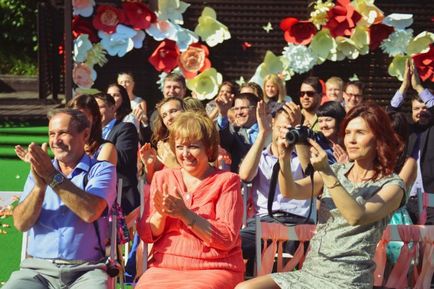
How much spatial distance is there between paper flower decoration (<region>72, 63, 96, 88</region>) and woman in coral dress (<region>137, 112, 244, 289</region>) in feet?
20.6

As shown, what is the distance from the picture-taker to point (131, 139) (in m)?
6.61

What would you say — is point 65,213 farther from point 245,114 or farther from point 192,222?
point 245,114

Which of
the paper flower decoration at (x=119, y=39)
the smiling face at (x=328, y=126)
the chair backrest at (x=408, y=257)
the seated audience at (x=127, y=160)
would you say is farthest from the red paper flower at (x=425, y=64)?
the chair backrest at (x=408, y=257)

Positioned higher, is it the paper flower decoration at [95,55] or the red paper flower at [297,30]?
the red paper flower at [297,30]

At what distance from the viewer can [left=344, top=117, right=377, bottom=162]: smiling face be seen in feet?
14.6

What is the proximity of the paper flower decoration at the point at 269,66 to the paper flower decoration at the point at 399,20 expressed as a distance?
1422mm

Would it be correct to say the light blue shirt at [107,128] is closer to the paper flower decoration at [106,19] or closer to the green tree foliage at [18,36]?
the paper flower decoration at [106,19]

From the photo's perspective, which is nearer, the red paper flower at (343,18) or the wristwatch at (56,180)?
the wristwatch at (56,180)

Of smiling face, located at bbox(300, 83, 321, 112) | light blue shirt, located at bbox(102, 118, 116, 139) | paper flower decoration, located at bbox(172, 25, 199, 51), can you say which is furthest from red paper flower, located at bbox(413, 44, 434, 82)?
light blue shirt, located at bbox(102, 118, 116, 139)

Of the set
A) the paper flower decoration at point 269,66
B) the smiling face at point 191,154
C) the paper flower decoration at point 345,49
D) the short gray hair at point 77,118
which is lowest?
the smiling face at point 191,154

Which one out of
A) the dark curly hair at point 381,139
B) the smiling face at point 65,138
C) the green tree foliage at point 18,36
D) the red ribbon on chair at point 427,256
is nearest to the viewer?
the dark curly hair at point 381,139

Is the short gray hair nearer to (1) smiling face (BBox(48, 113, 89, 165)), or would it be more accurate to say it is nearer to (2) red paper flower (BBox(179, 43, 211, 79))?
(1) smiling face (BBox(48, 113, 89, 165))

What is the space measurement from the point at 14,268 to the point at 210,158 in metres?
2.50

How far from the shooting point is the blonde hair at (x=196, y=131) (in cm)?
482
